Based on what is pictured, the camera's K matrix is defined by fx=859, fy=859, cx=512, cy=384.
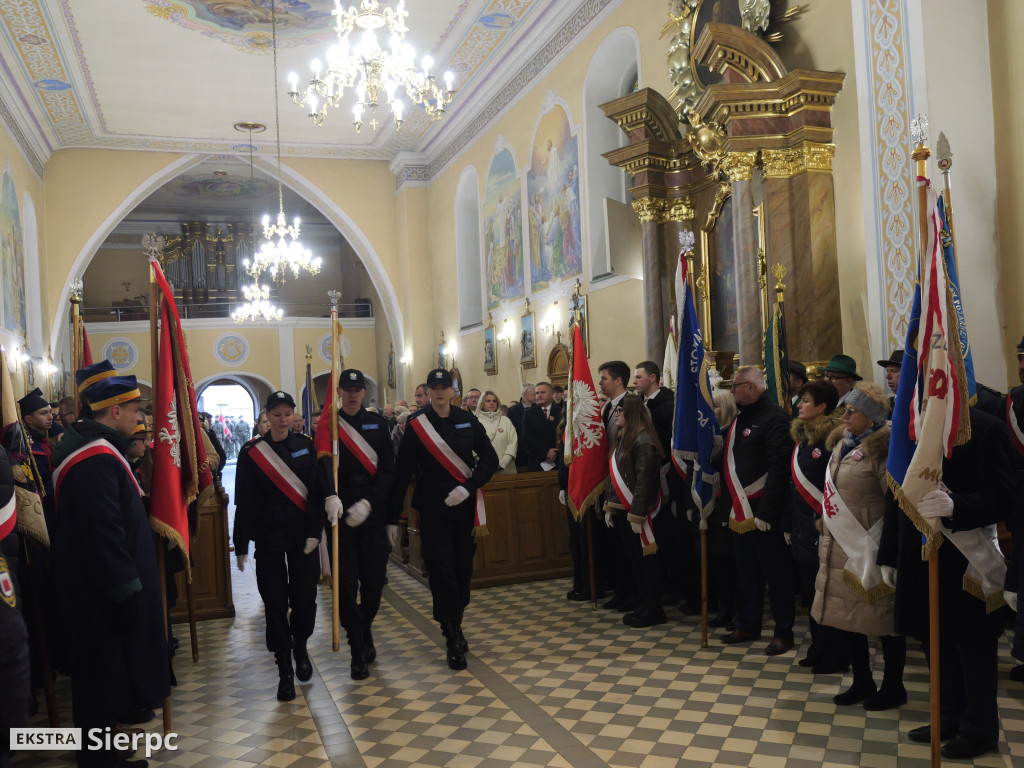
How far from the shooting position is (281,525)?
192 inches

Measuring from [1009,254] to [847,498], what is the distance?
2572 mm

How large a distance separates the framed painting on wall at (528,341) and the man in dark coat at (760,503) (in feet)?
27.2

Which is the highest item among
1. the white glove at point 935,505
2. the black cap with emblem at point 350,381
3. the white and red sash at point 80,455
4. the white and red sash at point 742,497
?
the black cap with emblem at point 350,381

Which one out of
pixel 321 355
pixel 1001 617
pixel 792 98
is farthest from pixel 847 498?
pixel 321 355

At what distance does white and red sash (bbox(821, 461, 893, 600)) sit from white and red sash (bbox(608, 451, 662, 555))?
6.51ft

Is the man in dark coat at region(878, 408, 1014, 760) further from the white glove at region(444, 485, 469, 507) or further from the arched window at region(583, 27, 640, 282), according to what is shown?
the arched window at region(583, 27, 640, 282)

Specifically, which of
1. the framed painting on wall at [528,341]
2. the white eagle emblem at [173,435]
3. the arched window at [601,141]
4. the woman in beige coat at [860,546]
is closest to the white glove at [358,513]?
the white eagle emblem at [173,435]

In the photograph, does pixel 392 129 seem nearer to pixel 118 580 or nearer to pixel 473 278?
pixel 473 278

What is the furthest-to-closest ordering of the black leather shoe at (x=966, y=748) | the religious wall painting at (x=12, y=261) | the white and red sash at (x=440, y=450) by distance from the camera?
the religious wall painting at (x=12, y=261) → the white and red sash at (x=440, y=450) → the black leather shoe at (x=966, y=748)

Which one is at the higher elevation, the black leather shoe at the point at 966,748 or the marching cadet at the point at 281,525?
the marching cadet at the point at 281,525

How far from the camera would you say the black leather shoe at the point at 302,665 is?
16.7ft

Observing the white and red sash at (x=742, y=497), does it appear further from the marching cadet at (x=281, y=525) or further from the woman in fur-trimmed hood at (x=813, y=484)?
the marching cadet at (x=281, y=525)

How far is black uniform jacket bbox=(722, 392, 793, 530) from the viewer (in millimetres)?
4953

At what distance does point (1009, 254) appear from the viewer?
545 cm
